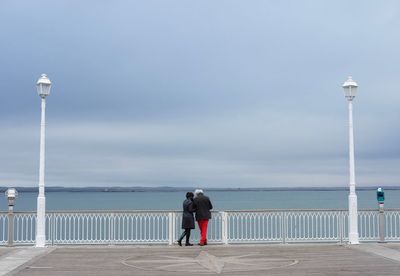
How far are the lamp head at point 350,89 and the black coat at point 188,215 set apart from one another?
5.72 m

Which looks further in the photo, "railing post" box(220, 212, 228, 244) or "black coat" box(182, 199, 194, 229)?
"railing post" box(220, 212, 228, 244)

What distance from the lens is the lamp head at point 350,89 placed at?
20.9 metres

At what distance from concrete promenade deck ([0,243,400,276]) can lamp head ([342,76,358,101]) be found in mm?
4467

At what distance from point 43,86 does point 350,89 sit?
9099mm

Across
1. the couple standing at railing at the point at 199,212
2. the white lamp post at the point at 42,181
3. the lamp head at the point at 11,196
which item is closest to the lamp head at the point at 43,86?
the white lamp post at the point at 42,181

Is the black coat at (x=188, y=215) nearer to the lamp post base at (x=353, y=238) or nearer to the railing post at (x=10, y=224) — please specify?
the lamp post base at (x=353, y=238)

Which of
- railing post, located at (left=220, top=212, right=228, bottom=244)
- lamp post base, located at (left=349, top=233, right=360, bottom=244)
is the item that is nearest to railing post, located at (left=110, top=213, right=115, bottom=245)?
railing post, located at (left=220, top=212, right=228, bottom=244)

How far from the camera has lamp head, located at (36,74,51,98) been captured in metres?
20.1

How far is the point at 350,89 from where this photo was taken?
68.7 ft

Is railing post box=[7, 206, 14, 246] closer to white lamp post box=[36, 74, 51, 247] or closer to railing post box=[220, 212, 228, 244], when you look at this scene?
white lamp post box=[36, 74, 51, 247]

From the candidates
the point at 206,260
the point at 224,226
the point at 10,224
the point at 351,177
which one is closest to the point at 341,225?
the point at 351,177

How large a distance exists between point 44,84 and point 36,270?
6950 millimetres

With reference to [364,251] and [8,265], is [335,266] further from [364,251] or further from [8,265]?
[8,265]

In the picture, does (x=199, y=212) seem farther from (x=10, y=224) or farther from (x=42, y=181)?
(x=10, y=224)
